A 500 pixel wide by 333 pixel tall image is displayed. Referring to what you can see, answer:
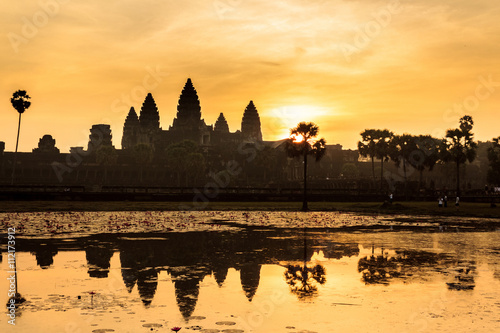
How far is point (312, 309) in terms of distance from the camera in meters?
10.3

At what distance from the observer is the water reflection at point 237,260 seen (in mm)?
12656

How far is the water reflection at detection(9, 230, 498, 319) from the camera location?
12656 mm

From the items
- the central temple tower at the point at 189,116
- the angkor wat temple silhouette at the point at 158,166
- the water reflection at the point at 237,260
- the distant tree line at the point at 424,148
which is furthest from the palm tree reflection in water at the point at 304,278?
the central temple tower at the point at 189,116

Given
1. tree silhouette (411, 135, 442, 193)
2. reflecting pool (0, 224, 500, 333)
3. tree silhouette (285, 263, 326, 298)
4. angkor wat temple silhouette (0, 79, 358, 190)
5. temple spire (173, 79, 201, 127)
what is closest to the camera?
reflecting pool (0, 224, 500, 333)

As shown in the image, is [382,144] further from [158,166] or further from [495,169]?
[158,166]

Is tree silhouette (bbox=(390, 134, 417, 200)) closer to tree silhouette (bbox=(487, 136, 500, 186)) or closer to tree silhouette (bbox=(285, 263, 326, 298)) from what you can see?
tree silhouette (bbox=(487, 136, 500, 186))

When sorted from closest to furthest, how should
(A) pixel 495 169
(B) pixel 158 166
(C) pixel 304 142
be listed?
(C) pixel 304 142 < (A) pixel 495 169 < (B) pixel 158 166

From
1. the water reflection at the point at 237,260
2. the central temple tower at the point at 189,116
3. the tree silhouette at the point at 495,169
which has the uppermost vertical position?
the central temple tower at the point at 189,116

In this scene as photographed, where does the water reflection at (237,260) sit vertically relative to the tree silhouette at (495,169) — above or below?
below

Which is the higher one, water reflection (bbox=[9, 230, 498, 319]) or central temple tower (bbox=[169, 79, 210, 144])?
central temple tower (bbox=[169, 79, 210, 144])

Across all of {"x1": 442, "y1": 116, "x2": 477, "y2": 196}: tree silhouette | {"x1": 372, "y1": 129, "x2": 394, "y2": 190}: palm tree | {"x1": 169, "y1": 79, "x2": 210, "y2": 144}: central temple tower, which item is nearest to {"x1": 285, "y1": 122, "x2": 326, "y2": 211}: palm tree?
{"x1": 442, "y1": 116, "x2": 477, "y2": 196}: tree silhouette

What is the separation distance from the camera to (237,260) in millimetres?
16281

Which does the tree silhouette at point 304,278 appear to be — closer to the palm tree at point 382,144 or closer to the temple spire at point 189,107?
the palm tree at point 382,144

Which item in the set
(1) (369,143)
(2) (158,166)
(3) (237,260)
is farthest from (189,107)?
(3) (237,260)
